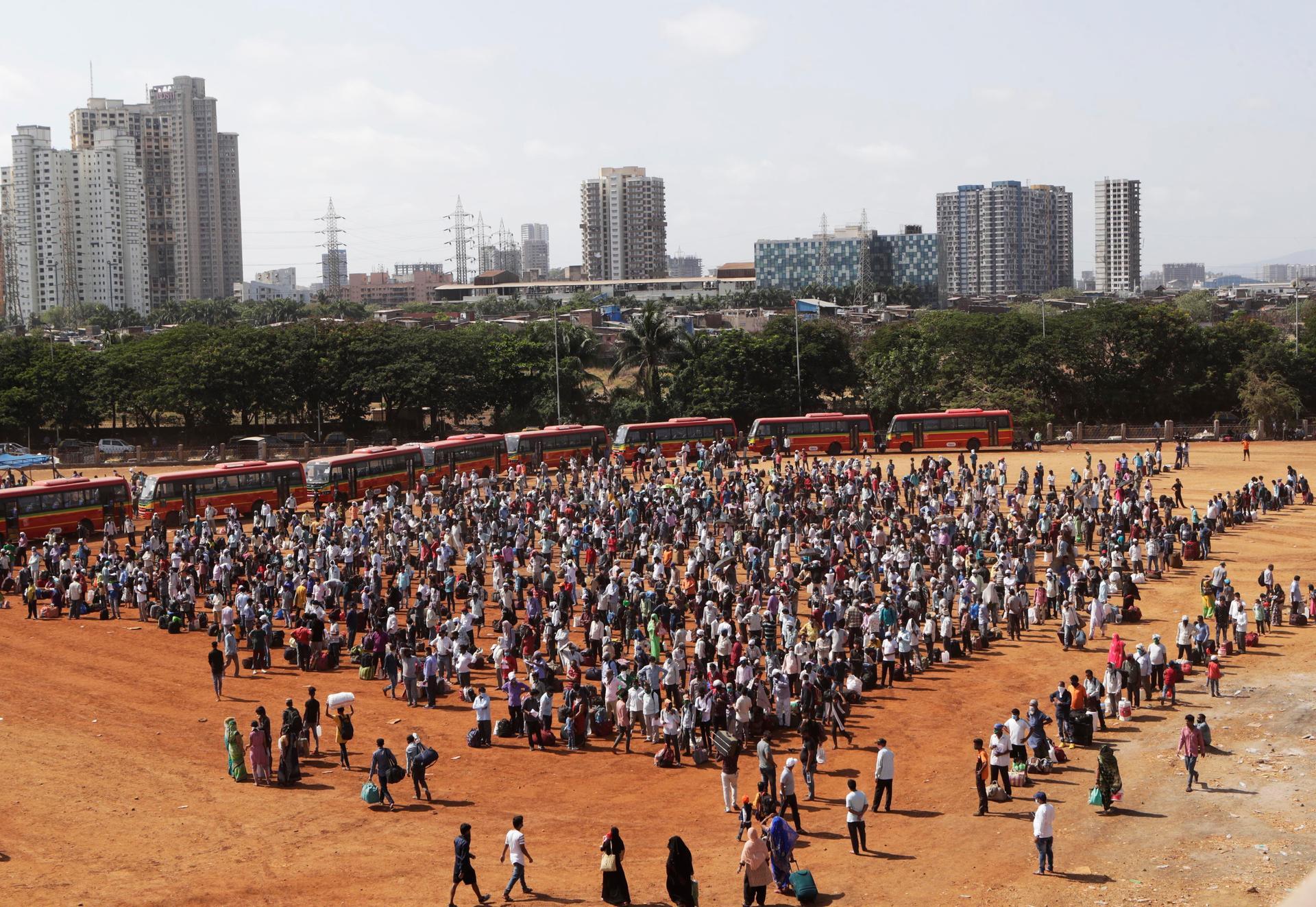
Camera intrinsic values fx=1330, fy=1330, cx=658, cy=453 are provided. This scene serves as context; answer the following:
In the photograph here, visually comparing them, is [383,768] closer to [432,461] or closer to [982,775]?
[982,775]

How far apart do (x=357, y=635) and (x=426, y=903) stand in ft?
39.7

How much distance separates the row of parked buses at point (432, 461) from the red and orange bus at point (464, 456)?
39 mm

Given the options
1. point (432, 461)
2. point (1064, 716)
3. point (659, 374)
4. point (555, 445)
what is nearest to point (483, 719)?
point (1064, 716)

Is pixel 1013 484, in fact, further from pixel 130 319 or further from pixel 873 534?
pixel 130 319

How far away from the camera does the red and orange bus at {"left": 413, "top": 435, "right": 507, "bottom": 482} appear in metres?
48.6

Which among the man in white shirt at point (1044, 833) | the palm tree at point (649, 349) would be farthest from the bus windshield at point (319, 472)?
the man in white shirt at point (1044, 833)

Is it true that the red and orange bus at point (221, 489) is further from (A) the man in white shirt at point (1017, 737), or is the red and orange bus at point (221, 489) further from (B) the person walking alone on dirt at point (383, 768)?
(A) the man in white shirt at point (1017, 737)

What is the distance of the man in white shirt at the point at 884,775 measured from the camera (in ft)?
56.2

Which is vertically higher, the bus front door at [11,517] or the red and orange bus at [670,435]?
the red and orange bus at [670,435]

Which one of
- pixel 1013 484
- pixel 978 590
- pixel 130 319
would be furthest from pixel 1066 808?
pixel 130 319

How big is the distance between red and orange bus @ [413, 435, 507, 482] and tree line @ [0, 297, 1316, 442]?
13537 mm

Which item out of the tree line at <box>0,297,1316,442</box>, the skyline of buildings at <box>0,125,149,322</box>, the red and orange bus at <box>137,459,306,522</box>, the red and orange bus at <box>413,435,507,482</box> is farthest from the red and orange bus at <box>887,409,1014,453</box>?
the skyline of buildings at <box>0,125,149,322</box>

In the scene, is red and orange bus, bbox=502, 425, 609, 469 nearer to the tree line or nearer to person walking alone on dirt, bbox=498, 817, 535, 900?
the tree line

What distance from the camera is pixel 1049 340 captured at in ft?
217
